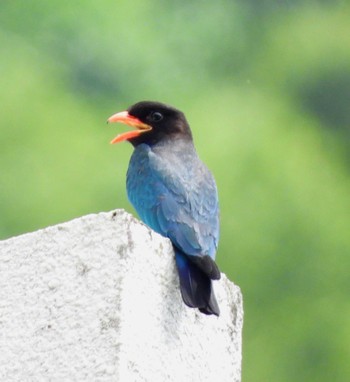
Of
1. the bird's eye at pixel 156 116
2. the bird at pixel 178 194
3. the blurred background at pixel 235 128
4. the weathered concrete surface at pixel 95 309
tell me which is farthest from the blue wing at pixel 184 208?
the blurred background at pixel 235 128

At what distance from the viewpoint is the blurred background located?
464 inches

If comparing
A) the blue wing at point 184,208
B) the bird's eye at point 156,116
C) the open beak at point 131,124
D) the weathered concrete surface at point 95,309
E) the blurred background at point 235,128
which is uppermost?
the blurred background at point 235,128

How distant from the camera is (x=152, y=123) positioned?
566cm

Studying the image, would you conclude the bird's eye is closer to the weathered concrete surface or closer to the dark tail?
the dark tail

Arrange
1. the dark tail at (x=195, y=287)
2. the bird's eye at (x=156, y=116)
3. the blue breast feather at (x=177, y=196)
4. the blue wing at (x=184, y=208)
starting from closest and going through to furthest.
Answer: the dark tail at (x=195, y=287), the blue wing at (x=184, y=208), the blue breast feather at (x=177, y=196), the bird's eye at (x=156, y=116)

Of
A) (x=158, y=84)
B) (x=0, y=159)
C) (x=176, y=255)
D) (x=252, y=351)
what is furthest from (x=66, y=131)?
(x=176, y=255)

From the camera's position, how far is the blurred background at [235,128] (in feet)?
38.6

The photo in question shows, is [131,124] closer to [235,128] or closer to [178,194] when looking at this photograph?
[178,194]

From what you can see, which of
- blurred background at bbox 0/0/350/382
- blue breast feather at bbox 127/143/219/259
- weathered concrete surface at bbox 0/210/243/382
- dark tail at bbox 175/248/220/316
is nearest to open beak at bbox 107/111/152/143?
blue breast feather at bbox 127/143/219/259

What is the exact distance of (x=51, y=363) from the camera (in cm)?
293

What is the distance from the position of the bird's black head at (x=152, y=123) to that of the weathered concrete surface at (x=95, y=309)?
2360 mm

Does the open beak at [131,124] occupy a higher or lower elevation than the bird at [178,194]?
higher

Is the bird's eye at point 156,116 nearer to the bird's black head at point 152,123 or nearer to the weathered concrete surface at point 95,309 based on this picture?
the bird's black head at point 152,123

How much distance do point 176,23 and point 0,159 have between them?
10.2 feet
